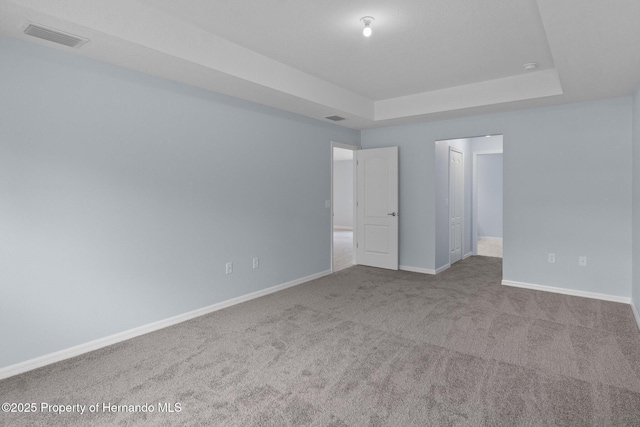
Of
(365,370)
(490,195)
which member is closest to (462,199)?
(490,195)

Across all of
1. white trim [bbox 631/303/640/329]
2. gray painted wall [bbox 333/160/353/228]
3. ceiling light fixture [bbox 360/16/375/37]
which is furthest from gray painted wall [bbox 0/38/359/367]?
gray painted wall [bbox 333/160/353/228]

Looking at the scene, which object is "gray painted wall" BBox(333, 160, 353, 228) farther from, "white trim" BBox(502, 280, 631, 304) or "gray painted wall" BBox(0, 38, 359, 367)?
"gray painted wall" BBox(0, 38, 359, 367)

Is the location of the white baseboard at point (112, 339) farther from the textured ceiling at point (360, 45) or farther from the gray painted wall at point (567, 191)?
the gray painted wall at point (567, 191)

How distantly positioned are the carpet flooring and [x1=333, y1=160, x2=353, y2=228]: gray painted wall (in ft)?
30.1

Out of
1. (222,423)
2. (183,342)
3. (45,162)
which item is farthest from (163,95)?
(222,423)

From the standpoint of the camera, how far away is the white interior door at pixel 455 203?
6367 millimetres

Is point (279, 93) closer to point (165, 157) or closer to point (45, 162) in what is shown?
point (165, 157)

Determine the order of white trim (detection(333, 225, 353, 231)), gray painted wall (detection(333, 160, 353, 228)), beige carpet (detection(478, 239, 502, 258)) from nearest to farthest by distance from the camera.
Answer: beige carpet (detection(478, 239, 502, 258)) → white trim (detection(333, 225, 353, 231)) → gray painted wall (detection(333, 160, 353, 228))

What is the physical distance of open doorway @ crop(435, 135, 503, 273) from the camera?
592 cm

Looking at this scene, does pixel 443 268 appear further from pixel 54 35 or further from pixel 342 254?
pixel 54 35

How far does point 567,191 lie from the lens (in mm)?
4477

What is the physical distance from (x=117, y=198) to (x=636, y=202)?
17.0ft

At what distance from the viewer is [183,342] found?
3121 mm

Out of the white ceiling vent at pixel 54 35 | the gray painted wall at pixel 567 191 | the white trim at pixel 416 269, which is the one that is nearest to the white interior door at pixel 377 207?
the white trim at pixel 416 269
